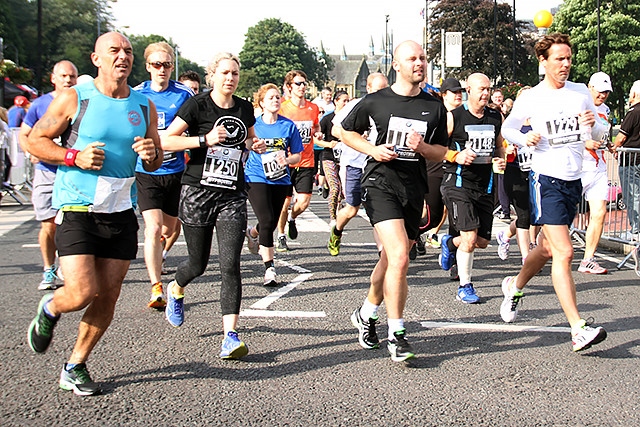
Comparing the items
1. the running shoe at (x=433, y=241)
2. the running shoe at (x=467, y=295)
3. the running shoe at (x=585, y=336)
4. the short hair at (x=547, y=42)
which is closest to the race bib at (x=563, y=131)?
the short hair at (x=547, y=42)

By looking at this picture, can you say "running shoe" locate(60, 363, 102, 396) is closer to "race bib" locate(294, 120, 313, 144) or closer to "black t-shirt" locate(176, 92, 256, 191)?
"black t-shirt" locate(176, 92, 256, 191)

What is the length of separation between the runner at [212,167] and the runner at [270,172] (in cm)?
210

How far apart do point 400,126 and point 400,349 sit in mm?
1475

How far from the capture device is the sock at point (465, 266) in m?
7.50

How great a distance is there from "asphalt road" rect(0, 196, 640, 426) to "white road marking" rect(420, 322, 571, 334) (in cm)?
2

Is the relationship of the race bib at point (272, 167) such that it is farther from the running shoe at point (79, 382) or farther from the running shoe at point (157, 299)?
the running shoe at point (79, 382)

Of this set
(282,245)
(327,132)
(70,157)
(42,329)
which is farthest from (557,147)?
(327,132)

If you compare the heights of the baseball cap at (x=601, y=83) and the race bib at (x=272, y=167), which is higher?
the baseball cap at (x=601, y=83)

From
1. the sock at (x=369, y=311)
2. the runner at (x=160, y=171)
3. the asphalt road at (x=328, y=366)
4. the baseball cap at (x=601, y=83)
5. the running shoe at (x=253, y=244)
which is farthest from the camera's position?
the baseball cap at (x=601, y=83)

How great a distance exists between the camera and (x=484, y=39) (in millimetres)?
64625

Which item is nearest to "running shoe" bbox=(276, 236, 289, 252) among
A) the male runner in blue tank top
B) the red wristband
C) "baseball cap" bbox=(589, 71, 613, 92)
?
"baseball cap" bbox=(589, 71, 613, 92)

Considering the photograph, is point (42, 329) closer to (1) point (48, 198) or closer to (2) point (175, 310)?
(2) point (175, 310)

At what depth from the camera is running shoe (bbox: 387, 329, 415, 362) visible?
16.9ft

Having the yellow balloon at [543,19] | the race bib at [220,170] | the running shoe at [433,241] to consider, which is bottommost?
the running shoe at [433,241]
